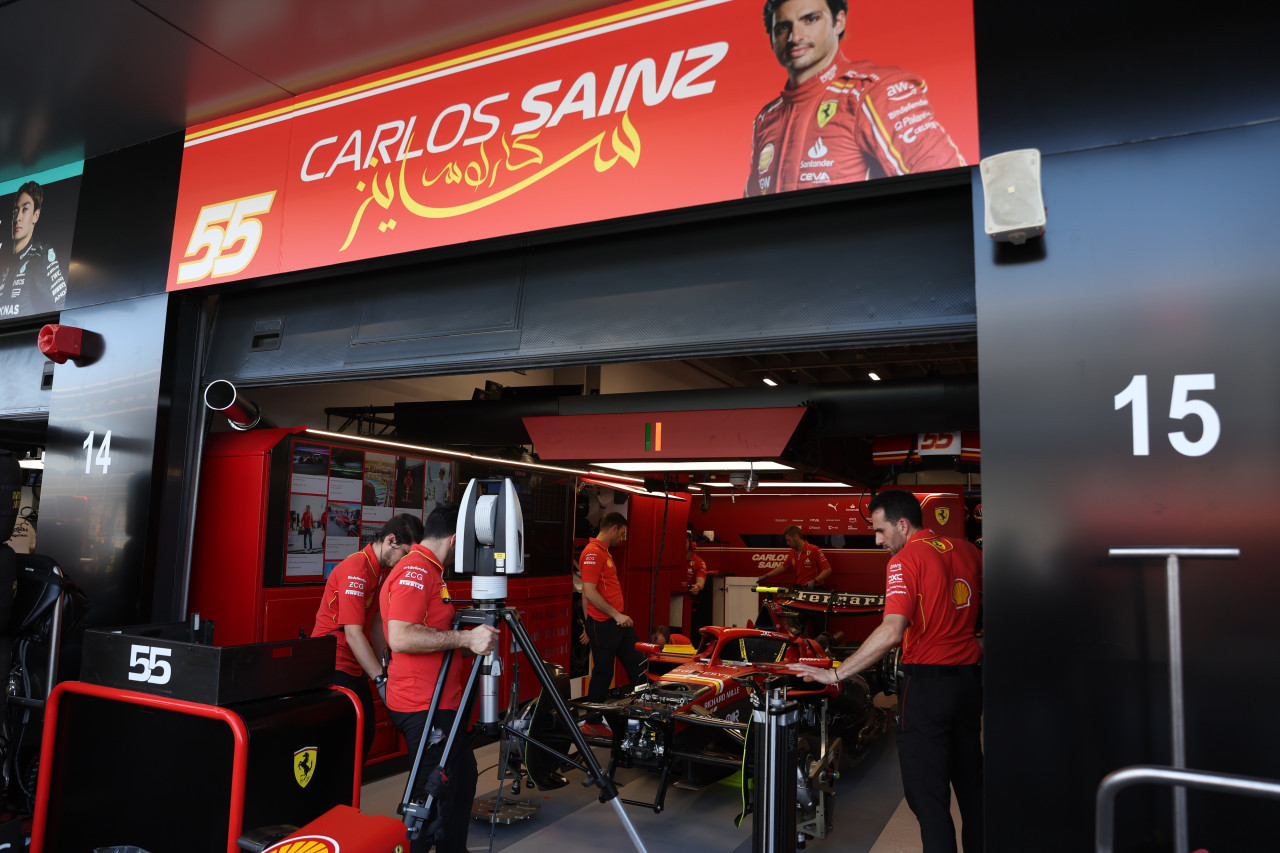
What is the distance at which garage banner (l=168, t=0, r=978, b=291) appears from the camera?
2.78 m

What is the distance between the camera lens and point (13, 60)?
415cm

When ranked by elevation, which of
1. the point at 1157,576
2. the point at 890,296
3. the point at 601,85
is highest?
the point at 601,85

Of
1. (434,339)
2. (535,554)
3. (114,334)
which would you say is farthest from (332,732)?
(535,554)

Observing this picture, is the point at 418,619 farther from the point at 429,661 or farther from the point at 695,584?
the point at 695,584

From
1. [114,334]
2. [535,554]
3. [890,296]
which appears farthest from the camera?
[535,554]

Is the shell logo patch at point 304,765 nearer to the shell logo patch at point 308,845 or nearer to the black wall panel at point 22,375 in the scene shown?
the shell logo patch at point 308,845

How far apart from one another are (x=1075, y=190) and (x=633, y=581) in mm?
7187

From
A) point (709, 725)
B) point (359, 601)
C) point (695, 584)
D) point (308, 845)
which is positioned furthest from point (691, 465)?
point (695, 584)

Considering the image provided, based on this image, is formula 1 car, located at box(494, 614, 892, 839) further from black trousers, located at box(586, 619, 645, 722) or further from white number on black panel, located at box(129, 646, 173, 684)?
white number on black panel, located at box(129, 646, 173, 684)

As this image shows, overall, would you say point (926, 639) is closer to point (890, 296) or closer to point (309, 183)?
point (890, 296)

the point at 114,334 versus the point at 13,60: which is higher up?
the point at 13,60

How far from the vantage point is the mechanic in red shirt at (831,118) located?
8.87 feet

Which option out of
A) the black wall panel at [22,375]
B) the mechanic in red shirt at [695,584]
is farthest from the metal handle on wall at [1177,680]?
the mechanic in red shirt at [695,584]

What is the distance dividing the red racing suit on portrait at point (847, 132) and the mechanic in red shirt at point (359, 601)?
2.57 meters
